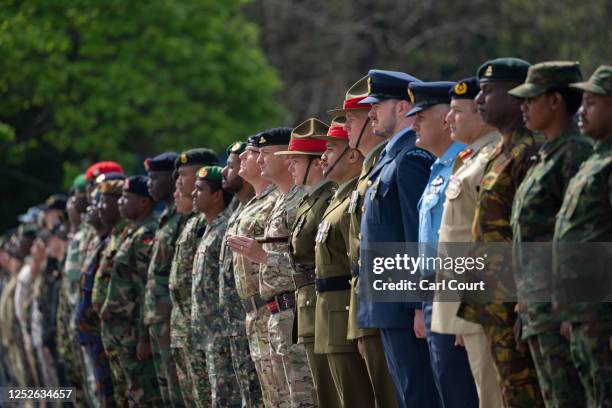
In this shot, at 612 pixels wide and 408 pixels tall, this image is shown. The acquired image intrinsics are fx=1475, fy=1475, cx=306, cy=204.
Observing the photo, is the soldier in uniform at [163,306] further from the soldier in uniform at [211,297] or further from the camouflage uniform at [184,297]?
the soldier in uniform at [211,297]

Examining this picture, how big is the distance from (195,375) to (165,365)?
0.77 meters

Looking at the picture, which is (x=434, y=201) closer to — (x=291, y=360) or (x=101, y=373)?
(x=291, y=360)

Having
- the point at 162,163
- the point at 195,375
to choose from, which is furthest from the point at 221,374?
the point at 162,163

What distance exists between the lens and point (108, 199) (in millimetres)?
14133

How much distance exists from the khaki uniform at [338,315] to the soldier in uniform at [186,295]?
2.82 metres

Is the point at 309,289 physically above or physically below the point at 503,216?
above

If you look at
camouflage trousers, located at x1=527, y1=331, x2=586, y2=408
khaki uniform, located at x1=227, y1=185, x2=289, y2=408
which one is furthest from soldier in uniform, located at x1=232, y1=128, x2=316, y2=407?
camouflage trousers, located at x1=527, y1=331, x2=586, y2=408

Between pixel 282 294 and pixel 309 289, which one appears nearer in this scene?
pixel 309 289

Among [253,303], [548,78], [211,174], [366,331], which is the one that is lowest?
[366,331]

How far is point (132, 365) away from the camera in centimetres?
1312

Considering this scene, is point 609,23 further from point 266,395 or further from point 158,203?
point 266,395

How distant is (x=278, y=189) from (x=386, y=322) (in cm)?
259

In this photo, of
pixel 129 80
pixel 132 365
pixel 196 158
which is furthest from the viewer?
pixel 129 80

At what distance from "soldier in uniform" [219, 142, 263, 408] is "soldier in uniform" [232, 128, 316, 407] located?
644 millimetres
